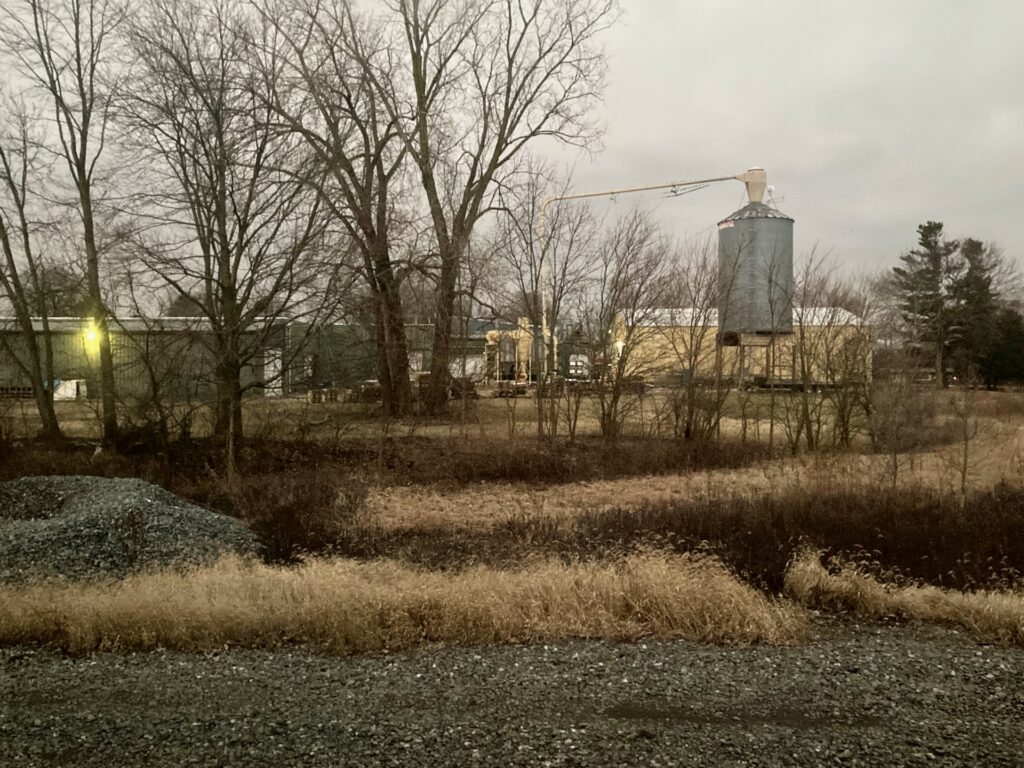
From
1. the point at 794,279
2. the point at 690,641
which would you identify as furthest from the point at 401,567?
the point at 794,279

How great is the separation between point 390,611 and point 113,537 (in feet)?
15.4

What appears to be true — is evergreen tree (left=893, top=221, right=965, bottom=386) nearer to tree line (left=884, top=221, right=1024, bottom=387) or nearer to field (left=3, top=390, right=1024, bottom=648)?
tree line (left=884, top=221, right=1024, bottom=387)

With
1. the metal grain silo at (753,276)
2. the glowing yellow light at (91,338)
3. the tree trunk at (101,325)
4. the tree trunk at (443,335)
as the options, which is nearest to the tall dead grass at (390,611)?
the tree trunk at (101,325)

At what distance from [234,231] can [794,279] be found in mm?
13232

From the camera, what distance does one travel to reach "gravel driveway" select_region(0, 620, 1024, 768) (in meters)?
4.15

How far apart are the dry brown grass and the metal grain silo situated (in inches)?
474

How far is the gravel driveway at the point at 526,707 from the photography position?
4.15m

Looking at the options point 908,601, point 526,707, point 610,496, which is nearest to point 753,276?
point 610,496

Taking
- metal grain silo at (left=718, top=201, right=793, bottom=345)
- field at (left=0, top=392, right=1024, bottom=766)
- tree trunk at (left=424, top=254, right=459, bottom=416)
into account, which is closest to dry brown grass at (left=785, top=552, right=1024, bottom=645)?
field at (left=0, top=392, right=1024, bottom=766)

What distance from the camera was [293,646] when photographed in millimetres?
6086

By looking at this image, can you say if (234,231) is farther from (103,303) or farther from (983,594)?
(983,594)

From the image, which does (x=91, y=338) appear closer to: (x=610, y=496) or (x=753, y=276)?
(x=610, y=496)

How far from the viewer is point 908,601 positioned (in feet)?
25.0

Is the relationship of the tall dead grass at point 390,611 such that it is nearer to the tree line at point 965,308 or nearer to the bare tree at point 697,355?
the bare tree at point 697,355
